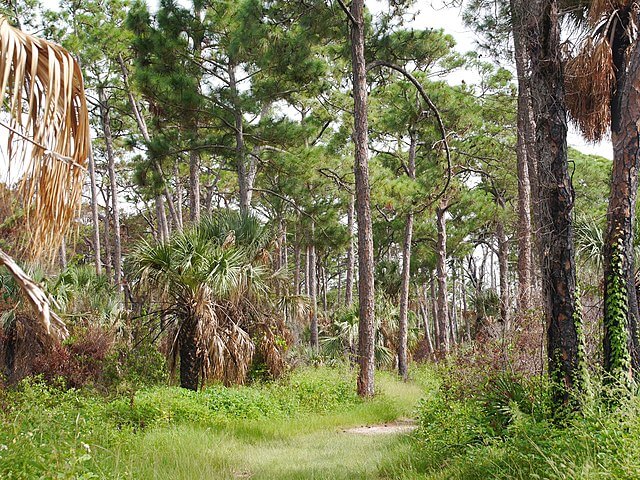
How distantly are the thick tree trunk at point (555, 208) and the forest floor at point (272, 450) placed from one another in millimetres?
2338

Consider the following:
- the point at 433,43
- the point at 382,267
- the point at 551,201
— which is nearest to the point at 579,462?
the point at 551,201

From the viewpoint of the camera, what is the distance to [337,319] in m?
24.0

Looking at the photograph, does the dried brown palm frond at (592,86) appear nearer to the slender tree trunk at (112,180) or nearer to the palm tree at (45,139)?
the palm tree at (45,139)

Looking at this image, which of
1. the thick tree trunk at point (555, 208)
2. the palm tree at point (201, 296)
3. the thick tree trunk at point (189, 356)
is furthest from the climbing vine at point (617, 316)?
the thick tree trunk at point (189, 356)

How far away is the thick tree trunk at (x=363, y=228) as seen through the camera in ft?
41.3

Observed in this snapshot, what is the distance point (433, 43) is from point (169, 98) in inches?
282

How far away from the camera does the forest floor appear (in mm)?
6629

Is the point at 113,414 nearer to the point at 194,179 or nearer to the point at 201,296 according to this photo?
the point at 201,296

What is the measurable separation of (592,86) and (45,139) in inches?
276

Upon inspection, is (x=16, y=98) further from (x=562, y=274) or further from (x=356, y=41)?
(x=356, y=41)

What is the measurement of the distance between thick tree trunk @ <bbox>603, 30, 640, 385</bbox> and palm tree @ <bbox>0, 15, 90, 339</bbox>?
4830 millimetres

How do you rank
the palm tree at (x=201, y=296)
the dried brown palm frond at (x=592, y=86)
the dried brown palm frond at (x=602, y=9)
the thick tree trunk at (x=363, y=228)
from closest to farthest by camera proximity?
the dried brown palm frond at (x=602, y=9), the dried brown palm frond at (x=592, y=86), the palm tree at (x=201, y=296), the thick tree trunk at (x=363, y=228)

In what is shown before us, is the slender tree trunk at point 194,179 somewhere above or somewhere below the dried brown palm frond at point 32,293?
above

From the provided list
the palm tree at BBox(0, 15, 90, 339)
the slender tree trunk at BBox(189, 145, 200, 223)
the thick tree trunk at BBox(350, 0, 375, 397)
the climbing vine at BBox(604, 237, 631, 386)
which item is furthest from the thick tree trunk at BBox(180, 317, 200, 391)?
the palm tree at BBox(0, 15, 90, 339)
